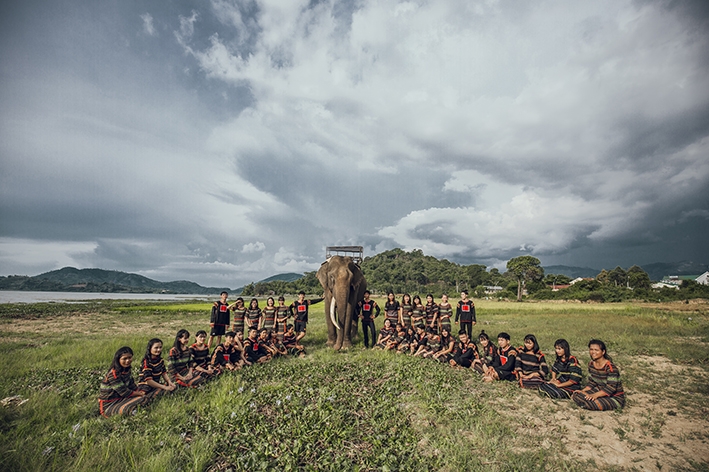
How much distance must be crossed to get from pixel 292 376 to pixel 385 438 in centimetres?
392

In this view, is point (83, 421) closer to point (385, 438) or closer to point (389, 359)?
point (385, 438)

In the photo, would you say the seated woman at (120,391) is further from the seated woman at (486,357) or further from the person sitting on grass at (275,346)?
the seated woman at (486,357)

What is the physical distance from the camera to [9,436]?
4.98 m

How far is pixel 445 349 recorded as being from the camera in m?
10.6

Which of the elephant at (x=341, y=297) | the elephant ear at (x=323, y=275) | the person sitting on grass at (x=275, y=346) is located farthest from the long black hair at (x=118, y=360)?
the elephant ear at (x=323, y=275)

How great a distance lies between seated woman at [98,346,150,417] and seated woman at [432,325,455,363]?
26.1 feet

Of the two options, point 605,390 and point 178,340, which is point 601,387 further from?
point 178,340

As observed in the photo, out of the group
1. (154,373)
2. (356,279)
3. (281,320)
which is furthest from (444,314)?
(154,373)

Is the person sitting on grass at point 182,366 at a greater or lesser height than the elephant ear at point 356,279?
lesser

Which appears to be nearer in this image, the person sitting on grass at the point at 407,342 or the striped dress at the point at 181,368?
the striped dress at the point at 181,368

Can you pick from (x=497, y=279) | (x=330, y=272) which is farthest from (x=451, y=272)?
(x=330, y=272)

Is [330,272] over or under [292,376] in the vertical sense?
over

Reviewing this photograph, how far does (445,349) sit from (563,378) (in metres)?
3.67

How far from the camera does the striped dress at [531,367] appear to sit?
781cm
